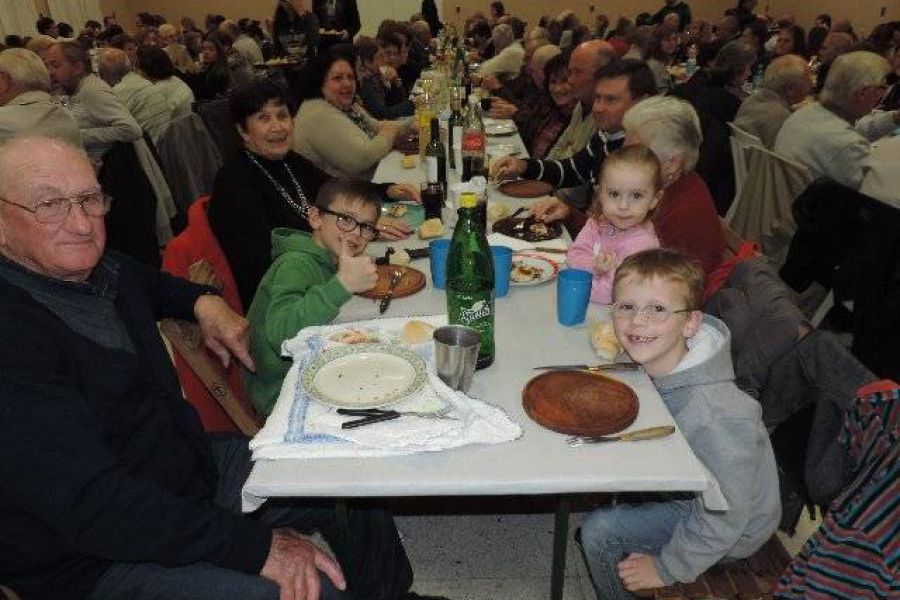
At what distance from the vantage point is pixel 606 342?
142 centimetres

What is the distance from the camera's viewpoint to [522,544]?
6.54 ft

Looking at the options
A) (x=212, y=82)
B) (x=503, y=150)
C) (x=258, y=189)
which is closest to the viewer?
(x=258, y=189)

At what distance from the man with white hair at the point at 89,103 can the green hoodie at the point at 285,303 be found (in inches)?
95.0

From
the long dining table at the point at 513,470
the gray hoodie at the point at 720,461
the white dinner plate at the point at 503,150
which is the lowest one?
the gray hoodie at the point at 720,461

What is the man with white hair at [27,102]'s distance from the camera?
3.12 metres

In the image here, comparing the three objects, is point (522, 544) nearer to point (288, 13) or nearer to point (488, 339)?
point (488, 339)

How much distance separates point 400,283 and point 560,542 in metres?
0.81

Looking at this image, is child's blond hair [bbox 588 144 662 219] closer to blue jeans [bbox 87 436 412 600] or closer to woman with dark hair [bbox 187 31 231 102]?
blue jeans [bbox 87 436 412 600]

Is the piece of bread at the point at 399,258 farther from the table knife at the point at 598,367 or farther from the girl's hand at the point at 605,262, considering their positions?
the table knife at the point at 598,367

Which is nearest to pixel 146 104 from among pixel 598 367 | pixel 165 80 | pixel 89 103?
pixel 165 80

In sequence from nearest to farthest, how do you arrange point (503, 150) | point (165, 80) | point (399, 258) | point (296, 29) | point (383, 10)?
point (399, 258)
point (503, 150)
point (165, 80)
point (296, 29)
point (383, 10)

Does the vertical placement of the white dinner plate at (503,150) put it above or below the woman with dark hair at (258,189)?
below

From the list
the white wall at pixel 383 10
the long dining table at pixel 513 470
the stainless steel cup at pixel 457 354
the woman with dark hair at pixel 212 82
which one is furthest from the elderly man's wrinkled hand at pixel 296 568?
the white wall at pixel 383 10

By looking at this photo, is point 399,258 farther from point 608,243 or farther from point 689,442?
point 689,442
